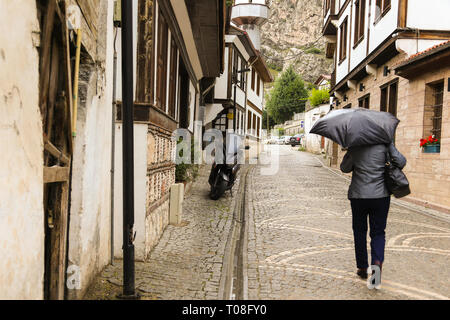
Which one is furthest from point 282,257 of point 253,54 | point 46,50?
point 253,54

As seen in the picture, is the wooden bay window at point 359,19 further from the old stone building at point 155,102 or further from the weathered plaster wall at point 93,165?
the weathered plaster wall at point 93,165

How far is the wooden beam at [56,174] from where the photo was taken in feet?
10.4

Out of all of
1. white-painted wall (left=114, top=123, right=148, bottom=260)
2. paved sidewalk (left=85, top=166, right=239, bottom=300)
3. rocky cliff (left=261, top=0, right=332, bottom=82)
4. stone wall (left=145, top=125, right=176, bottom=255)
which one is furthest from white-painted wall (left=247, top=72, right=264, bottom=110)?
rocky cliff (left=261, top=0, right=332, bottom=82)

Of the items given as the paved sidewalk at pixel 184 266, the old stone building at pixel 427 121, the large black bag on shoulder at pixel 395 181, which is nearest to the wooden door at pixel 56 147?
the paved sidewalk at pixel 184 266

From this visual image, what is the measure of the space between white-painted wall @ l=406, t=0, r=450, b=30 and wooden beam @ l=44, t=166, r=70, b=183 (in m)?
11.6

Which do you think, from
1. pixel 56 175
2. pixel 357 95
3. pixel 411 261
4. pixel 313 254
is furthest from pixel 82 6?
pixel 357 95

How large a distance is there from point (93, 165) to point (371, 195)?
2.89 m

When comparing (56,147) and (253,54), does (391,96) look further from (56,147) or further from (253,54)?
(253,54)

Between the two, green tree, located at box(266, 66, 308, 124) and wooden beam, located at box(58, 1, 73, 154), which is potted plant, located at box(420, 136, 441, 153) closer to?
wooden beam, located at box(58, 1, 73, 154)

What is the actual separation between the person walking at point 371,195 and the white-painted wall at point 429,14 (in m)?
9.17

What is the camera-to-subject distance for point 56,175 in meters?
3.37

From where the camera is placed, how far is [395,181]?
4.57 m

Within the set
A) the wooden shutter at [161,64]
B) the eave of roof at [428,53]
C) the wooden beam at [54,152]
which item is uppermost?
the eave of roof at [428,53]

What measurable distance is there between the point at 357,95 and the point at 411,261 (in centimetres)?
1374
